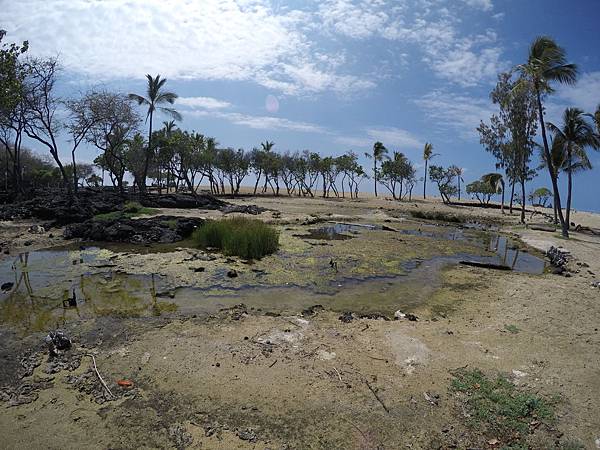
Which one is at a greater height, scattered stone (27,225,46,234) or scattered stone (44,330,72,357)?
scattered stone (27,225,46,234)

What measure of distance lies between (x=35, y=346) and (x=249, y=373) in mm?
3423

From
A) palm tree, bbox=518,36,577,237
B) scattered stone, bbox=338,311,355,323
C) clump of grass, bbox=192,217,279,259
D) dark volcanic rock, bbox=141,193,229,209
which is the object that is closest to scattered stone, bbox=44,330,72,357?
scattered stone, bbox=338,311,355,323

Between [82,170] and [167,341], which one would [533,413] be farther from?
[82,170]

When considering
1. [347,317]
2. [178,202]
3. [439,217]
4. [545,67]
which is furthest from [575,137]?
[178,202]

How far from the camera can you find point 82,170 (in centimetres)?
7000

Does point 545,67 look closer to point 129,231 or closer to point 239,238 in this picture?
point 239,238

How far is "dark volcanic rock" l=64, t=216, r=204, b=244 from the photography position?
15375 mm

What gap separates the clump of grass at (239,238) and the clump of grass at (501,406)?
8630mm

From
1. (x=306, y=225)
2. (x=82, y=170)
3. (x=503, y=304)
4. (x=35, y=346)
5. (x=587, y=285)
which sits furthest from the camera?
(x=82, y=170)

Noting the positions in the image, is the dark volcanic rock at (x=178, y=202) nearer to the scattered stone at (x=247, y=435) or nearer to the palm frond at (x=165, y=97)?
the palm frond at (x=165, y=97)

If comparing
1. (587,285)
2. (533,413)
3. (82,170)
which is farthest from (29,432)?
(82,170)

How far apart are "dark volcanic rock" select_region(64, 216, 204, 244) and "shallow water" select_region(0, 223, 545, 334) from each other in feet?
8.95

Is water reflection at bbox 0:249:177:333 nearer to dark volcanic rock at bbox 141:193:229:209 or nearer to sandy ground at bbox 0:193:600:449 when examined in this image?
sandy ground at bbox 0:193:600:449

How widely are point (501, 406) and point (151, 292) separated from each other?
290 inches
